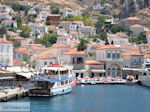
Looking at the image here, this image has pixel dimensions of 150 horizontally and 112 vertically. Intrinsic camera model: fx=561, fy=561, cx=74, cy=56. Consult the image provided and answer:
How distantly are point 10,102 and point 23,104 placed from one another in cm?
298

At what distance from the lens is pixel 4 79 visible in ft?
270

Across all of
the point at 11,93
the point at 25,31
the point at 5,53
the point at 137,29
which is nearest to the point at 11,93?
the point at 11,93

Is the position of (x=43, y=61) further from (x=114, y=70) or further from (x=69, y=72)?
(x=69, y=72)

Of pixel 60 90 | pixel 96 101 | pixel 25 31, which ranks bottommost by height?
pixel 96 101

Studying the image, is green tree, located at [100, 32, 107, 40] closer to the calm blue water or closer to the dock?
the calm blue water

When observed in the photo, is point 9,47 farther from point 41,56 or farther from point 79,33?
point 79,33

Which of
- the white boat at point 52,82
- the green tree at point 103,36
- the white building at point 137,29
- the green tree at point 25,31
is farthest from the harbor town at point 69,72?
the white building at point 137,29

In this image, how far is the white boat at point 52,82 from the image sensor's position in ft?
252

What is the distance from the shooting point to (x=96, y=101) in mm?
75688

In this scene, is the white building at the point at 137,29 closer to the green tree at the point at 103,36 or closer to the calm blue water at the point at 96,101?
the green tree at the point at 103,36

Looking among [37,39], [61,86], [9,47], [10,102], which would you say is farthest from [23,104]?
[37,39]

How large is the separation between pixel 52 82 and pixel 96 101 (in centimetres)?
685

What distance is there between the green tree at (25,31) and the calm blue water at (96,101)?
9921 centimetres

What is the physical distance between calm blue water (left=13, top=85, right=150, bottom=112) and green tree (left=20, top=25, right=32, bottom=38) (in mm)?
99211
